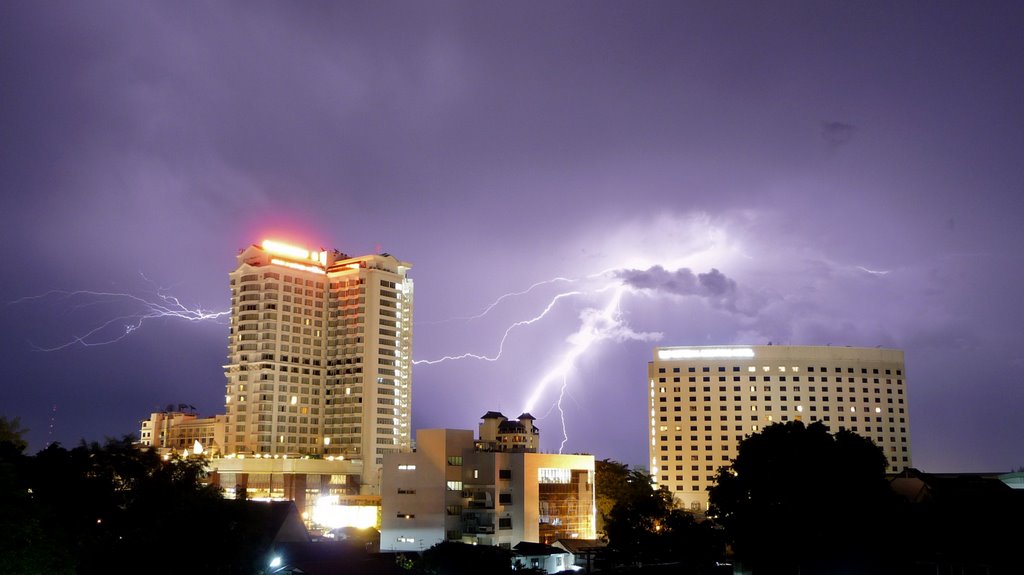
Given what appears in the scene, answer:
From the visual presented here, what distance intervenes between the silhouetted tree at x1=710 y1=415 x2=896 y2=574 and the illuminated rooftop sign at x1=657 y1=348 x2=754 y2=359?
89836mm

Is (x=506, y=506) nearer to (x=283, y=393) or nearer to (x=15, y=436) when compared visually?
(x=15, y=436)

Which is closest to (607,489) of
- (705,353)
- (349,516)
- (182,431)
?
(349,516)

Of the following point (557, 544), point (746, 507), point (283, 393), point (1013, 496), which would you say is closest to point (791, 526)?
point (746, 507)

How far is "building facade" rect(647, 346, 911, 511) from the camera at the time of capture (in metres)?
138

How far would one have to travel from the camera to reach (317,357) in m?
138

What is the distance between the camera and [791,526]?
4719 centimetres

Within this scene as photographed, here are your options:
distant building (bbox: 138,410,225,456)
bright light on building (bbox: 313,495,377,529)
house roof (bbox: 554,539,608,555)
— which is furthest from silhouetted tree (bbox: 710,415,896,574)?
distant building (bbox: 138,410,225,456)

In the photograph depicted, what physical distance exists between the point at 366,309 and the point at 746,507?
3643 inches

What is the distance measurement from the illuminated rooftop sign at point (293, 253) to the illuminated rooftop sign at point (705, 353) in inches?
2239

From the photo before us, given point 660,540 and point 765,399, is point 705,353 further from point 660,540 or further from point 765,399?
point 660,540

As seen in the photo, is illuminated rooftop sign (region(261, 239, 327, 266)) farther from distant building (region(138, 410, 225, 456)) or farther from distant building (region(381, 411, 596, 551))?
distant building (region(381, 411, 596, 551))

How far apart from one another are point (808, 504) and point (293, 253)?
345 ft

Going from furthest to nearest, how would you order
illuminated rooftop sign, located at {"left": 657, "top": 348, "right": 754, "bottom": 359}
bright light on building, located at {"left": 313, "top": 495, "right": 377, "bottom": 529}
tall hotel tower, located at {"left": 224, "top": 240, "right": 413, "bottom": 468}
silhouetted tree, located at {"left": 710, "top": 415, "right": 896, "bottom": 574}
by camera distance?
illuminated rooftop sign, located at {"left": 657, "top": 348, "right": 754, "bottom": 359}, tall hotel tower, located at {"left": 224, "top": 240, "right": 413, "bottom": 468}, bright light on building, located at {"left": 313, "top": 495, "right": 377, "bottom": 529}, silhouetted tree, located at {"left": 710, "top": 415, "right": 896, "bottom": 574}

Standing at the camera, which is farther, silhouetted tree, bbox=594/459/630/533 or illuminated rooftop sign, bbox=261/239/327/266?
illuminated rooftop sign, bbox=261/239/327/266
